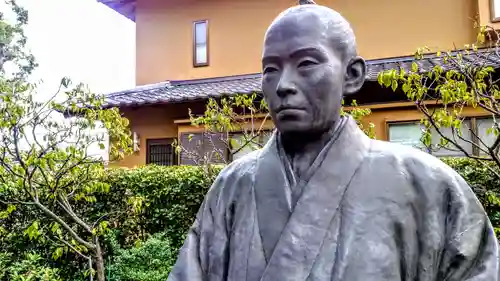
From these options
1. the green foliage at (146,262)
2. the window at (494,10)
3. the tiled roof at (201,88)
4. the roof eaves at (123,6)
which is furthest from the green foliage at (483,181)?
the roof eaves at (123,6)

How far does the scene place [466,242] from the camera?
1568 millimetres

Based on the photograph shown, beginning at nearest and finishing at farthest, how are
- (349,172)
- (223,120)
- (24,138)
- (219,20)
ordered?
(349,172) → (24,138) → (223,120) → (219,20)

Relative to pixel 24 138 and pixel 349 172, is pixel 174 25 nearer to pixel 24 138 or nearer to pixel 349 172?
pixel 24 138

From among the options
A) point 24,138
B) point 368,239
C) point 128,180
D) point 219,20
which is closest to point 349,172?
point 368,239

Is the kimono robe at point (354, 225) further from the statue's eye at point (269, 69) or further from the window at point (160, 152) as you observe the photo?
the window at point (160, 152)

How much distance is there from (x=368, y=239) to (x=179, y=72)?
38.4 feet

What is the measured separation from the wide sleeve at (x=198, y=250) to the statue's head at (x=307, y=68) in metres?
0.45

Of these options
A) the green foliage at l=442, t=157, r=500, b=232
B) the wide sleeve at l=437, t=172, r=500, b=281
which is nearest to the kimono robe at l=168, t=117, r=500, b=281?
the wide sleeve at l=437, t=172, r=500, b=281

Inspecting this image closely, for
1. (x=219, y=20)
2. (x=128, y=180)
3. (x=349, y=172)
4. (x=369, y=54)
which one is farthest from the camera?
(x=219, y=20)

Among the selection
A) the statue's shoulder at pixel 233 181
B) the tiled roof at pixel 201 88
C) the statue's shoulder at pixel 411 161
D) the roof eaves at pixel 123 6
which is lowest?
the statue's shoulder at pixel 233 181

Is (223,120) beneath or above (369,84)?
beneath

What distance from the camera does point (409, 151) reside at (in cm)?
176

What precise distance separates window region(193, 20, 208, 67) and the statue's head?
36.6ft

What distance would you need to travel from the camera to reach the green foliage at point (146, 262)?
658cm
